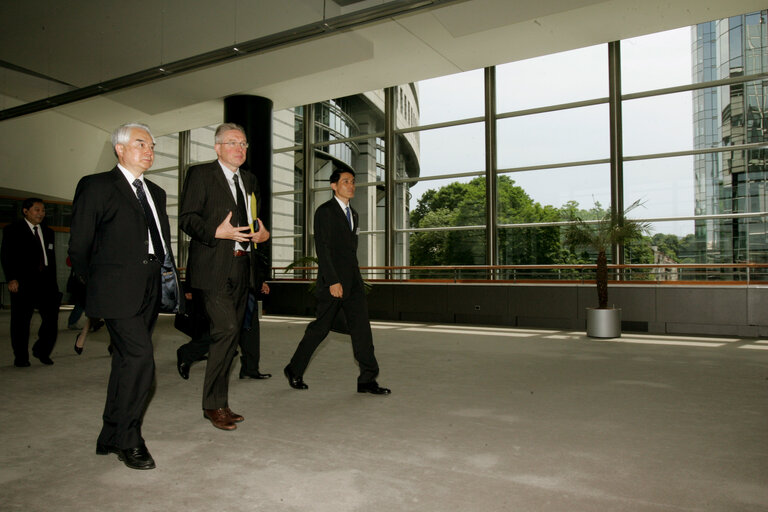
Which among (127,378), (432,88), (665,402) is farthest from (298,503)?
(432,88)

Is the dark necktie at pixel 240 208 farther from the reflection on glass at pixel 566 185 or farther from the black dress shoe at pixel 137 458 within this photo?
the reflection on glass at pixel 566 185

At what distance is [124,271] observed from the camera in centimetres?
240

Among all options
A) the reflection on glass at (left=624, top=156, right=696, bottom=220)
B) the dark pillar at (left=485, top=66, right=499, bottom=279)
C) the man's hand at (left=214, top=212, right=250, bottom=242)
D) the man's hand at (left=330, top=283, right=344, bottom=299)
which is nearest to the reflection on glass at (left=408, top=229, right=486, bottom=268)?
the dark pillar at (left=485, top=66, right=499, bottom=279)

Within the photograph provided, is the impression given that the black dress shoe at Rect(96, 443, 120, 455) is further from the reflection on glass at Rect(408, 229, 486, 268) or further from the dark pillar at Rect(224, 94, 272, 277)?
the reflection on glass at Rect(408, 229, 486, 268)

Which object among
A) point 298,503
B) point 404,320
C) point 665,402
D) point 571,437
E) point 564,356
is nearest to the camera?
point 298,503

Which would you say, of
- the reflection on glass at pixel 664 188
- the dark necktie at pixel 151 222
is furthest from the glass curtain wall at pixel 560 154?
the dark necktie at pixel 151 222

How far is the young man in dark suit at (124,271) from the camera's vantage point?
7.75 ft

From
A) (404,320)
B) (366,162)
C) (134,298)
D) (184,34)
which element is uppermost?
(184,34)

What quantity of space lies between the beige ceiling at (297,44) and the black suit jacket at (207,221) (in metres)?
4.90

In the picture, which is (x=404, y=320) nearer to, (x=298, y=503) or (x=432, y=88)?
(x=432, y=88)

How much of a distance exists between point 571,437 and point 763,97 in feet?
30.9

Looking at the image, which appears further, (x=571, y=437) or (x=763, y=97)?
(x=763, y=97)

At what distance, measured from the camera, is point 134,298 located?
7.88 feet

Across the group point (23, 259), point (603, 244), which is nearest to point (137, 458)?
point (23, 259)
